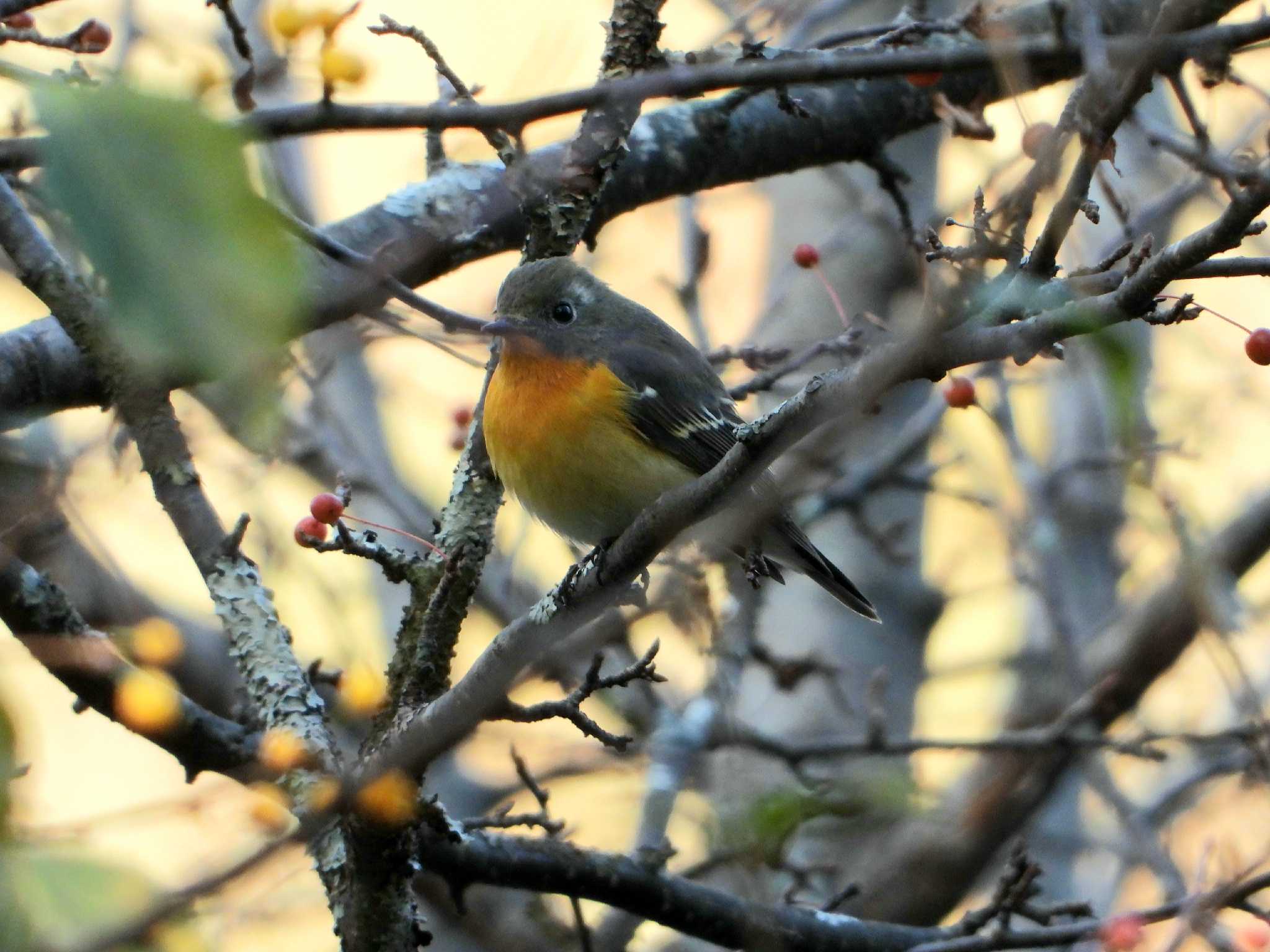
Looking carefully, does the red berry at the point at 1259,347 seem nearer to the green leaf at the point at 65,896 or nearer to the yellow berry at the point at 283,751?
the yellow berry at the point at 283,751

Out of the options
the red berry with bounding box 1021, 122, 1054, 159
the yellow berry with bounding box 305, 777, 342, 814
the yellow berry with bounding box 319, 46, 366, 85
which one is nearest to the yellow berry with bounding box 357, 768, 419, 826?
the yellow berry with bounding box 305, 777, 342, 814

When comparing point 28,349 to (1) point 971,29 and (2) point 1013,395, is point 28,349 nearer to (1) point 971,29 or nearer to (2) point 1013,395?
(1) point 971,29

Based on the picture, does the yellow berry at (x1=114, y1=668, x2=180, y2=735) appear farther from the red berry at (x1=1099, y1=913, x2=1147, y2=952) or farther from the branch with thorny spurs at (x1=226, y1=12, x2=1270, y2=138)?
the red berry at (x1=1099, y1=913, x2=1147, y2=952)

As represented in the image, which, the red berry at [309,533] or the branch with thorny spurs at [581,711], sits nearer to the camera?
the branch with thorny spurs at [581,711]

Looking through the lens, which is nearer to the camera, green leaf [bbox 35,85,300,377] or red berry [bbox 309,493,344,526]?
green leaf [bbox 35,85,300,377]

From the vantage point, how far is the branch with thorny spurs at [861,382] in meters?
1.80

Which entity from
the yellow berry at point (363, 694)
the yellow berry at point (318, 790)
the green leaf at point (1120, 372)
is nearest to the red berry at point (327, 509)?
the yellow berry at point (363, 694)

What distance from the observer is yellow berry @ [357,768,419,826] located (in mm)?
2373

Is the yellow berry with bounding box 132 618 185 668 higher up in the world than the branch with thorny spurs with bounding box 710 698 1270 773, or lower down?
lower down

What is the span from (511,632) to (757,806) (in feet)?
2.42

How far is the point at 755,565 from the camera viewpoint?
392 centimetres

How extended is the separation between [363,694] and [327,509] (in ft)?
1.82

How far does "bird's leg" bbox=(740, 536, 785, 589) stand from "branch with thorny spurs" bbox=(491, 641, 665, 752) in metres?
0.50

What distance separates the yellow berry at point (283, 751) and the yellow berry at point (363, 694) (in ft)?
0.46
